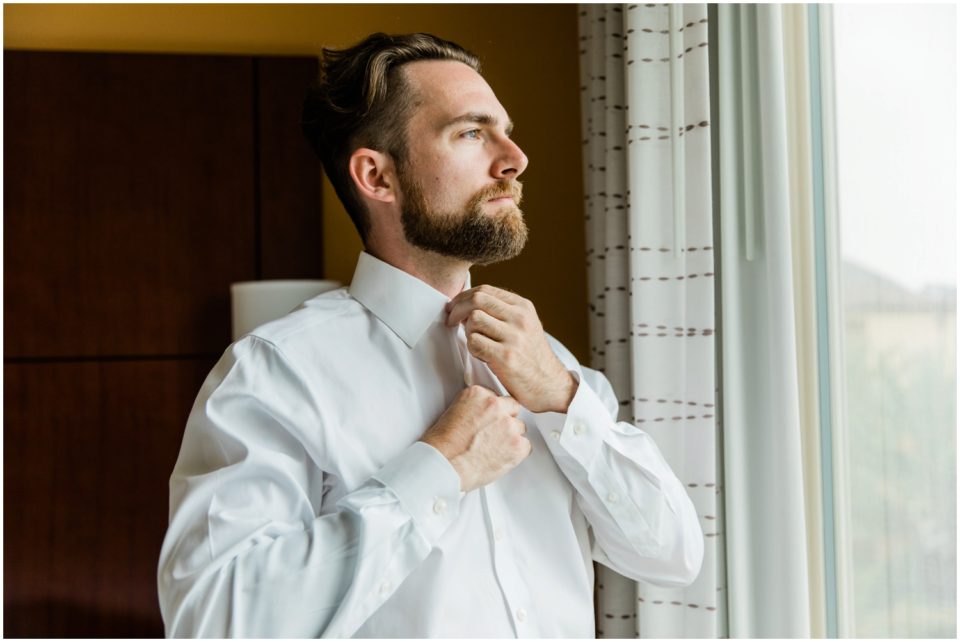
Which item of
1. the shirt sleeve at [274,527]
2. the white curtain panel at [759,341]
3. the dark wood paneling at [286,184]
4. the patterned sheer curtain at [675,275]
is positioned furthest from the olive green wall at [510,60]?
the shirt sleeve at [274,527]

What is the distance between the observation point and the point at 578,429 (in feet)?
4.36

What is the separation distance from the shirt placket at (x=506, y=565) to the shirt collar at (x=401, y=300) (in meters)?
0.10

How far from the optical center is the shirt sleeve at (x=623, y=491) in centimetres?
133

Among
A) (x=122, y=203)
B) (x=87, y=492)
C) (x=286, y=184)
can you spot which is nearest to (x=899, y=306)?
(x=286, y=184)

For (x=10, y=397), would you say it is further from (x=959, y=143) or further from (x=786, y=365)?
(x=959, y=143)

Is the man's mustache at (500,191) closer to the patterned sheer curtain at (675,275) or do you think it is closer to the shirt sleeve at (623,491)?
the shirt sleeve at (623,491)

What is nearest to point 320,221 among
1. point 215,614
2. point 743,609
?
point 743,609

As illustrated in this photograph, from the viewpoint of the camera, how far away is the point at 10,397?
284 cm

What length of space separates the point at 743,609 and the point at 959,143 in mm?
1004

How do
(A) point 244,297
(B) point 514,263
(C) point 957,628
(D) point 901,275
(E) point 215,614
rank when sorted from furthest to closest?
1. (B) point 514,263
2. (A) point 244,297
3. (D) point 901,275
4. (C) point 957,628
5. (E) point 215,614

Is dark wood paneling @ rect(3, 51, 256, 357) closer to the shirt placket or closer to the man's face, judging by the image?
the man's face

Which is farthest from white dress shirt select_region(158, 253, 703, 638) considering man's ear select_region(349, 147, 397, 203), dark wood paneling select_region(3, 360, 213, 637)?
dark wood paneling select_region(3, 360, 213, 637)

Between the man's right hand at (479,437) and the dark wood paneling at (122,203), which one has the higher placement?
the dark wood paneling at (122,203)

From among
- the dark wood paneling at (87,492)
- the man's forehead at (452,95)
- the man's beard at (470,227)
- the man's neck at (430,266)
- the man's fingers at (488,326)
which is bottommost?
the dark wood paneling at (87,492)
